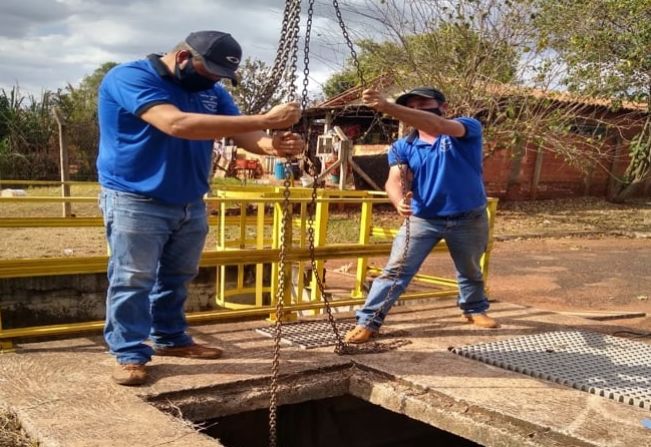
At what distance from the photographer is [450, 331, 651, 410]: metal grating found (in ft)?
12.8

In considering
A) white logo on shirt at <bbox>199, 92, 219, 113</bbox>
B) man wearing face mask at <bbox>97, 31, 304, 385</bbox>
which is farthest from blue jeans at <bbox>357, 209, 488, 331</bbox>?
white logo on shirt at <bbox>199, 92, 219, 113</bbox>

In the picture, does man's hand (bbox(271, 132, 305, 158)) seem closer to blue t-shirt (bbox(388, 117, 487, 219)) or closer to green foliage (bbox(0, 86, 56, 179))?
blue t-shirt (bbox(388, 117, 487, 219))

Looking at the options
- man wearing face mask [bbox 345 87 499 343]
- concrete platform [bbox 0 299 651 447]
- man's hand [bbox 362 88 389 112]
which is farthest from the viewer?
man wearing face mask [bbox 345 87 499 343]

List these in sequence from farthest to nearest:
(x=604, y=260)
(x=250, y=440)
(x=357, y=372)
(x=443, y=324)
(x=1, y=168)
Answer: (x=1, y=168) < (x=604, y=260) < (x=443, y=324) < (x=250, y=440) < (x=357, y=372)

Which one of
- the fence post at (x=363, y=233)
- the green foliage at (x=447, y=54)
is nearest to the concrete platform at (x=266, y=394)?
the fence post at (x=363, y=233)

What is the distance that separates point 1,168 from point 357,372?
18.5m

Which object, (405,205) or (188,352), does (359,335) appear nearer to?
(405,205)

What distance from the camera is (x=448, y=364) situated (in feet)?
13.9

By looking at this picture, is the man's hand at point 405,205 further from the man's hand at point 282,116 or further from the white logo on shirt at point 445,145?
the man's hand at point 282,116

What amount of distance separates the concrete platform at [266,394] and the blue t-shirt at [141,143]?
3.45 ft

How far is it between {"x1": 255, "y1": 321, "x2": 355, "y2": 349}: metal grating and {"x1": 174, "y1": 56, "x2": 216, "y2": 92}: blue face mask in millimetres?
1851

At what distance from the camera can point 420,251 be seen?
4.78 m

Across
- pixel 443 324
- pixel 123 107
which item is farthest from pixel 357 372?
pixel 123 107

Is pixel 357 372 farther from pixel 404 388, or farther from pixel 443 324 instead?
pixel 443 324
